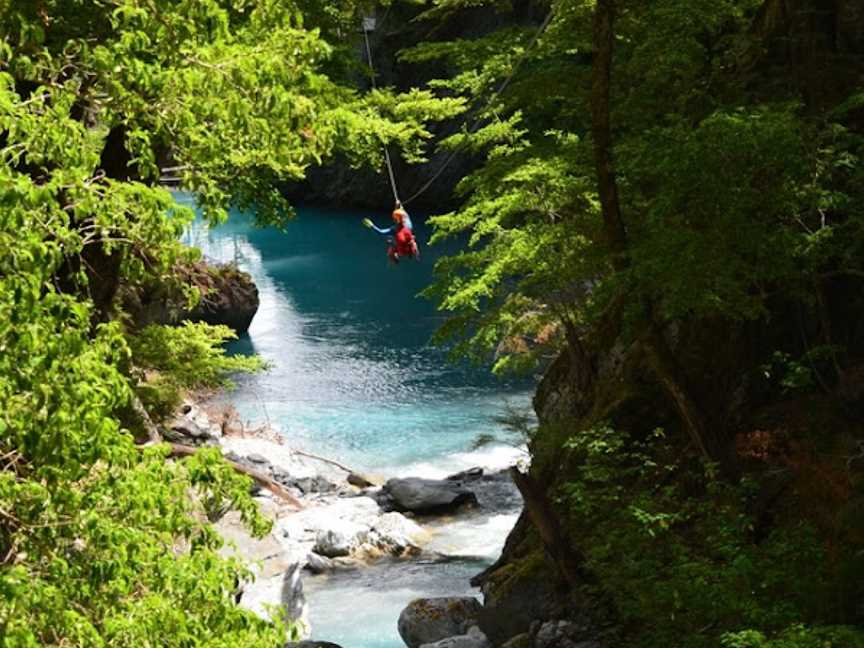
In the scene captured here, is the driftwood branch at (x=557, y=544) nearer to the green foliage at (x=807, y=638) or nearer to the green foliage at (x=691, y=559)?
the green foliage at (x=691, y=559)

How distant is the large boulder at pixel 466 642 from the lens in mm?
13688

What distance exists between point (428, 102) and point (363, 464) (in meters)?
9.67

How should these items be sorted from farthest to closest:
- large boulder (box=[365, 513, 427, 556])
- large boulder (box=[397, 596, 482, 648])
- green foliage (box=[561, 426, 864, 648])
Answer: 1. large boulder (box=[365, 513, 427, 556])
2. large boulder (box=[397, 596, 482, 648])
3. green foliage (box=[561, 426, 864, 648])

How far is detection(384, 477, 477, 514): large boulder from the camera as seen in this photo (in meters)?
21.2

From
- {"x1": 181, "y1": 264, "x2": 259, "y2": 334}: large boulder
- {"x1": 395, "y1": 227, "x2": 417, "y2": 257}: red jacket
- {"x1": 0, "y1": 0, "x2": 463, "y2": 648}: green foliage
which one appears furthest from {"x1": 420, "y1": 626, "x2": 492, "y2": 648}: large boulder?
{"x1": 181, "y1": 264, "x2": 259, "y2": 334}: large boulder

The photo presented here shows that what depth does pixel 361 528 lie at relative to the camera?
1986 centimetres

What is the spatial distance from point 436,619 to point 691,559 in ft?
18.0

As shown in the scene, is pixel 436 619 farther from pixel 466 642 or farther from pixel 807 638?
pixel 807 638

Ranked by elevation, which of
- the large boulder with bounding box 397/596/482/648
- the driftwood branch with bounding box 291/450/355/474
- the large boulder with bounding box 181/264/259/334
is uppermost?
the large boulder with bounding box 181/264/259/334

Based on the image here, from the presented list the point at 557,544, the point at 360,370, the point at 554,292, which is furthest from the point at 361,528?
the point at 360,370

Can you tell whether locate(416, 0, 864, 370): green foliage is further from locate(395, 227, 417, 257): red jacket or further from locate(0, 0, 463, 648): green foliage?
locate(0, 0, 463, 648): green foliage

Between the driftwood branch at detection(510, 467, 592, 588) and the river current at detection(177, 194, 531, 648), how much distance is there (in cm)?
445

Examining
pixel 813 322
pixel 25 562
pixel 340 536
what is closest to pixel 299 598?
pixel 340 536

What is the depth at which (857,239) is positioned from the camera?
374 inches
